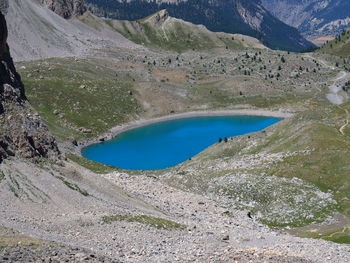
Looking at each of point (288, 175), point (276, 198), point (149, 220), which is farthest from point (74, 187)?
point (288, 175)

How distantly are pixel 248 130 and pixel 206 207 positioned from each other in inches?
4097

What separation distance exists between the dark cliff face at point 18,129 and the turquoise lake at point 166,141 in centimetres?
6358

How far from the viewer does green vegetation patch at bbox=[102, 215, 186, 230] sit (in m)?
41.6

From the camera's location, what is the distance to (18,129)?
48438 millimetres

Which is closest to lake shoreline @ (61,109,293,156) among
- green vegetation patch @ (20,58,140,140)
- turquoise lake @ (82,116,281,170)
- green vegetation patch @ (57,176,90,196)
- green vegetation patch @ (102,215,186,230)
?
turquoise lake @ (82,116,281,170)

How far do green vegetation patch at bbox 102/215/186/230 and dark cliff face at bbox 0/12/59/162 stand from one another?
483 inches

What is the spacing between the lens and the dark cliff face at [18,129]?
46.2 m

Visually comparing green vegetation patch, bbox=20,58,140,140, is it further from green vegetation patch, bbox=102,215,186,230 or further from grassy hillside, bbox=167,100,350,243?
green vegetation patch, bbox=102,215,186,230

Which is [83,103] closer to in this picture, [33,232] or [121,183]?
[121,183]

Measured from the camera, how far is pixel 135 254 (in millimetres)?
34594

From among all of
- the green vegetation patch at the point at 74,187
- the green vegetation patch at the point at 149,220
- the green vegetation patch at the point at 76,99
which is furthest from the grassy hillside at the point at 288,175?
the green vegetation patch at the point at 76,99

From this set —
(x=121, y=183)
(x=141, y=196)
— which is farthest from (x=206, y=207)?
(x=121, y=183)

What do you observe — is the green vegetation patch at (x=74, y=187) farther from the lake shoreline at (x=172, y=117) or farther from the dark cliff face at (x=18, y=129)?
the lake shoreline at (x=172, y=117)

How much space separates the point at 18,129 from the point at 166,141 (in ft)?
327
